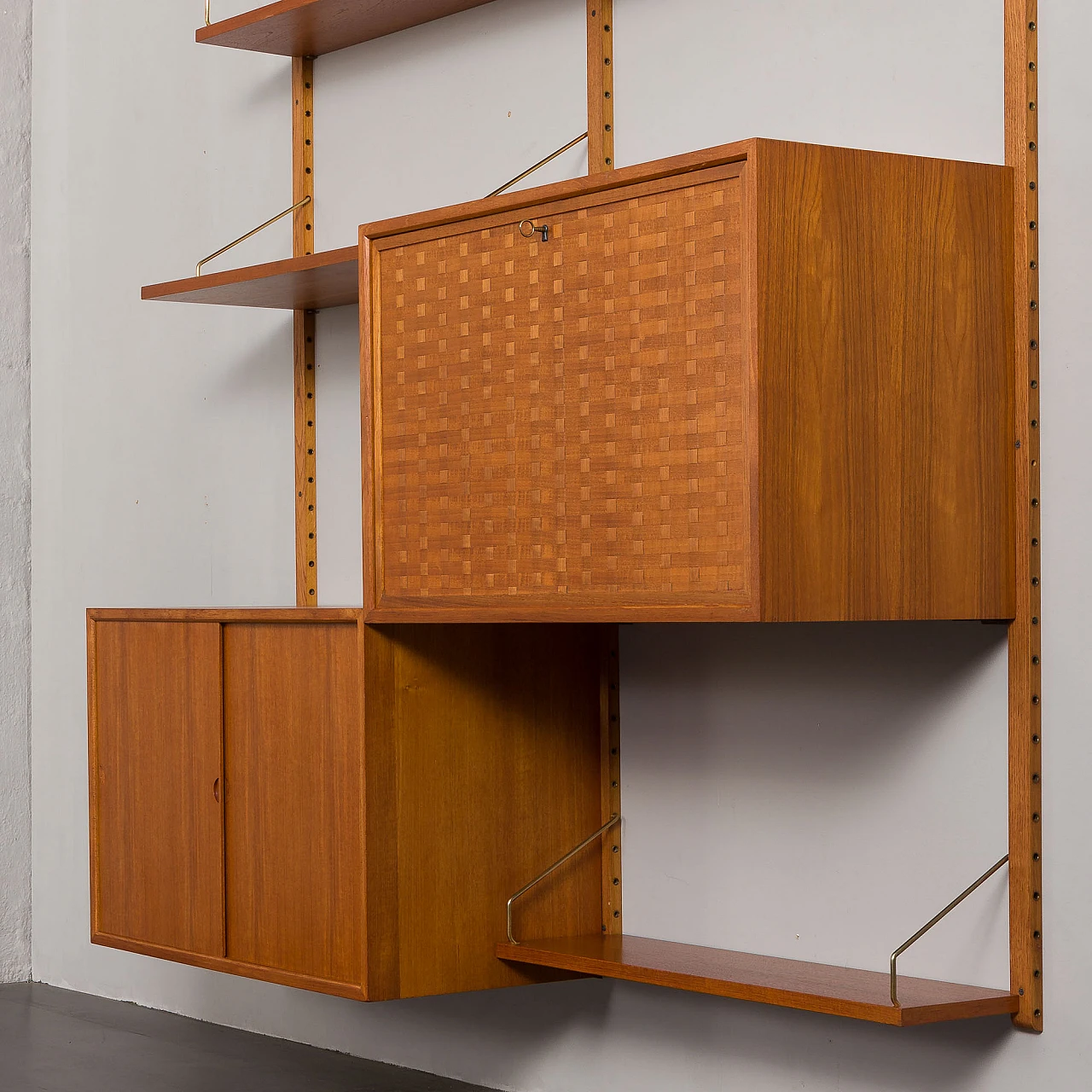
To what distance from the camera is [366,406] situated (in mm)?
2350

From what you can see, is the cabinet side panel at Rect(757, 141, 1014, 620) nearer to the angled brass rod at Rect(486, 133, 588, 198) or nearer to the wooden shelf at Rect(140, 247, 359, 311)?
the angled brass rod at Rect(486, 133, 588, 198)

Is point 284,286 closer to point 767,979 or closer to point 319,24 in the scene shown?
point 319,24

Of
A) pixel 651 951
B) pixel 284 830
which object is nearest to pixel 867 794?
pixel 651 951

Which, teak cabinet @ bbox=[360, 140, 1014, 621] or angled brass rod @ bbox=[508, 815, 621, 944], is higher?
teak cabinet @ bbox=[360, 140, 1014, 621]

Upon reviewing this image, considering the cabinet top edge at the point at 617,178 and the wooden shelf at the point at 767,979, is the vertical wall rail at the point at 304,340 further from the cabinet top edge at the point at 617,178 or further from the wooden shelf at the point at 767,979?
the wooden shelf at the point at 767,979

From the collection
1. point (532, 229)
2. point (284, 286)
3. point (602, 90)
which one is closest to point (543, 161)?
point (602, 90)

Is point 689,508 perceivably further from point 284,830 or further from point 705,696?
point 284,830

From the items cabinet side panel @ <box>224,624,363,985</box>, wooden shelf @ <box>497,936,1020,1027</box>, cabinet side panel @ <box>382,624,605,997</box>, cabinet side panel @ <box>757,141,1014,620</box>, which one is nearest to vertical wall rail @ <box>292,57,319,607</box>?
cabinet side panel @ <box>224,624,363,985</box>

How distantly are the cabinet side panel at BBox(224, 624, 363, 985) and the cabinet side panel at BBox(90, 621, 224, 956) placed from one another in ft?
0.14

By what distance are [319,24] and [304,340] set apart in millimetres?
604

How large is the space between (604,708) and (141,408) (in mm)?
1554

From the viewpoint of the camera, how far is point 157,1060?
3150mm

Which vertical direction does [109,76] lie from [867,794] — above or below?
above

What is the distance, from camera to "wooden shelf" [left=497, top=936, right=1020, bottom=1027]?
2.01m
